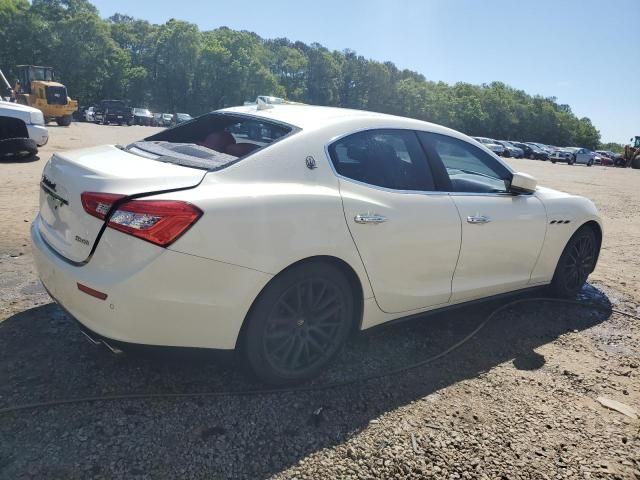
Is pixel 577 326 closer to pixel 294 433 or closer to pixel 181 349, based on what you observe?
pixel 294 433

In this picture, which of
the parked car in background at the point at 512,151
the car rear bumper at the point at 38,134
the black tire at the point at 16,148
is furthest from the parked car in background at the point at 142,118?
the black tire at the point at 16,148

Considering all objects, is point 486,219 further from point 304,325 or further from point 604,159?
point 604,159

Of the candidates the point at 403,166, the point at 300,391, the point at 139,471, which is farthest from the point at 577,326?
the point at 139,471

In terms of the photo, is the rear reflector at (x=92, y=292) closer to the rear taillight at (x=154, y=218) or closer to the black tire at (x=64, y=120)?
the rear taillight at (x=154, y=218)

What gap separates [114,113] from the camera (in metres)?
41.2

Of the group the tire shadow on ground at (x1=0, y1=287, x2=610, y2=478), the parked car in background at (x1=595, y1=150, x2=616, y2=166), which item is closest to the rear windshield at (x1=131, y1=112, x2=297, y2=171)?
the tire shadow on ground at (x1=0, y1=287, x2=610, y2=478)

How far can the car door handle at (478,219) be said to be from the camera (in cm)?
352

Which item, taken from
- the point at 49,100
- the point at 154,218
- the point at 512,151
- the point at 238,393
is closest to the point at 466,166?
the point at 238,393

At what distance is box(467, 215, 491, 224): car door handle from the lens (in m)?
3.52

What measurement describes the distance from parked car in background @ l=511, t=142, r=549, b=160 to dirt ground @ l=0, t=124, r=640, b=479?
2021 inches

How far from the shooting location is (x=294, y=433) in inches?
101

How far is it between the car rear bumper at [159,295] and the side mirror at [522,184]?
2309 millimetres

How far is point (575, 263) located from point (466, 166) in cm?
167

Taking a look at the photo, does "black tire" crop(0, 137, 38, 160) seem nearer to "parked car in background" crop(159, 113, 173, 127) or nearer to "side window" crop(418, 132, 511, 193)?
"side window" crop(418, 132, 511, 193)
